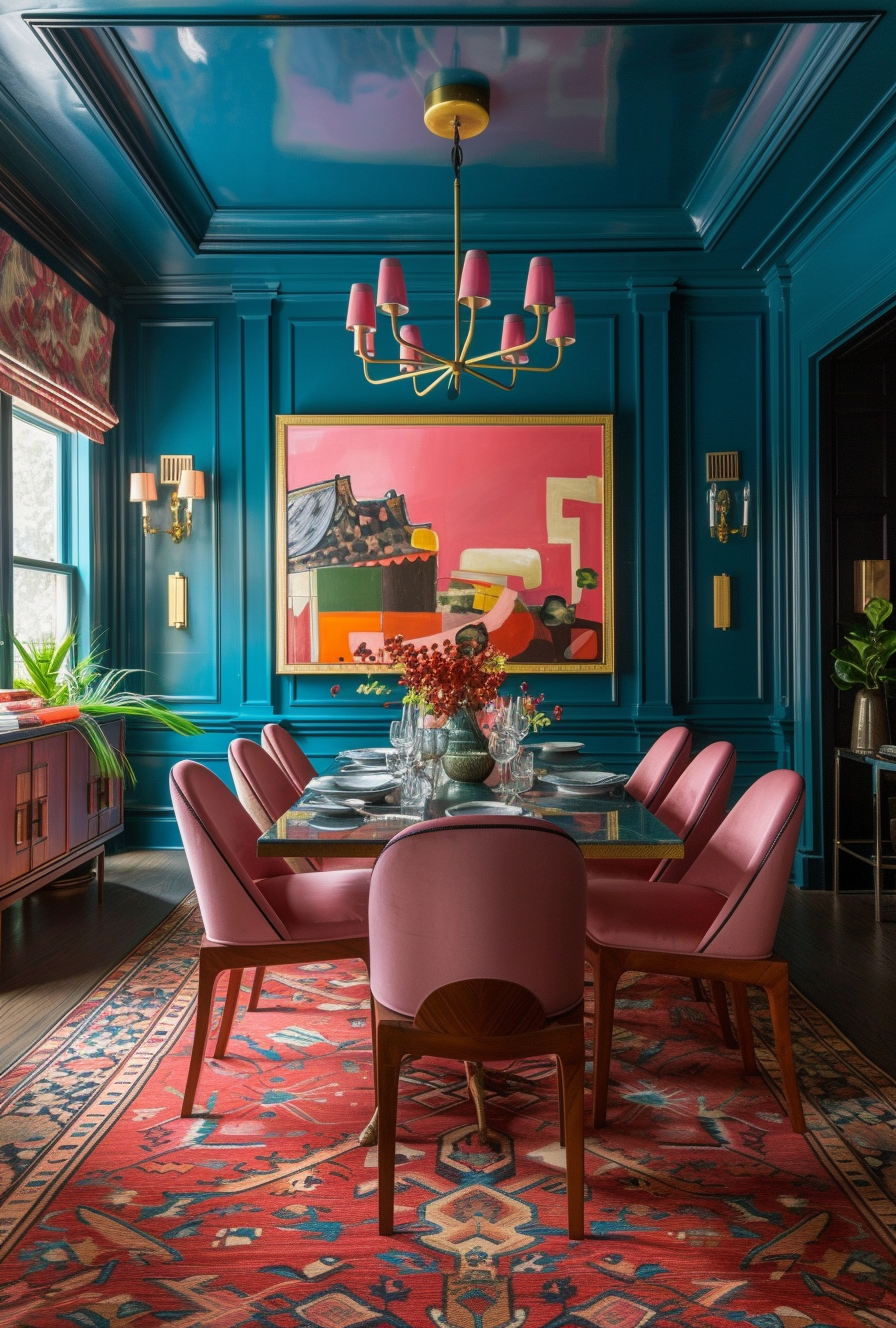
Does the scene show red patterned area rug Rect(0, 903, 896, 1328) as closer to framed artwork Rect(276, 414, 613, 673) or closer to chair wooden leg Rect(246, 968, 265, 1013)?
chair wooden leg Rect(246, 968, 265, 1013)

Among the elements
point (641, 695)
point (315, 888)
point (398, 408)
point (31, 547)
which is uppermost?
point (398, 408)

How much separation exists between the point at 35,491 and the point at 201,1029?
3288mm

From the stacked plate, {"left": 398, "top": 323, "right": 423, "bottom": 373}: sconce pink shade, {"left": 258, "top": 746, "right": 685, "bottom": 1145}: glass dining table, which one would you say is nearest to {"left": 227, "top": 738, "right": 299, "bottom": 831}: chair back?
{"left": 258, "top": 746, "right": 685, "bottom": 1145}: glass dining table

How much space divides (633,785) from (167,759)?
2.77 meters

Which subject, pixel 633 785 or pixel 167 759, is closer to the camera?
pixel 633 785

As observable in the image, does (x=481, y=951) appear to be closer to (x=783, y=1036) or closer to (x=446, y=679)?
(x=783, y=1036)

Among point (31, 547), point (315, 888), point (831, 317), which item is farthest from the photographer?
point (31, 547)

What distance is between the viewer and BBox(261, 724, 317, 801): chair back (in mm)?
3582

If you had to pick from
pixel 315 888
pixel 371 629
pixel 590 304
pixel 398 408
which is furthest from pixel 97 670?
pixel 590 304

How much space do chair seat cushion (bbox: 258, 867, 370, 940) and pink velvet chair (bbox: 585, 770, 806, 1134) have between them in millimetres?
619

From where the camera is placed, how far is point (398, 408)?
16.9ft

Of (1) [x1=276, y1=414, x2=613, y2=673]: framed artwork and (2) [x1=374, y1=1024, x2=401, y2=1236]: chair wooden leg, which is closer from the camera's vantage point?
(2) [x1=374, y1=1024, x2=401, y2=1236]: chair wooden leg

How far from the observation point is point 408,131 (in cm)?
391

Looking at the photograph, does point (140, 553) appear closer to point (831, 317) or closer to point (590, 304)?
point (590, 304)
